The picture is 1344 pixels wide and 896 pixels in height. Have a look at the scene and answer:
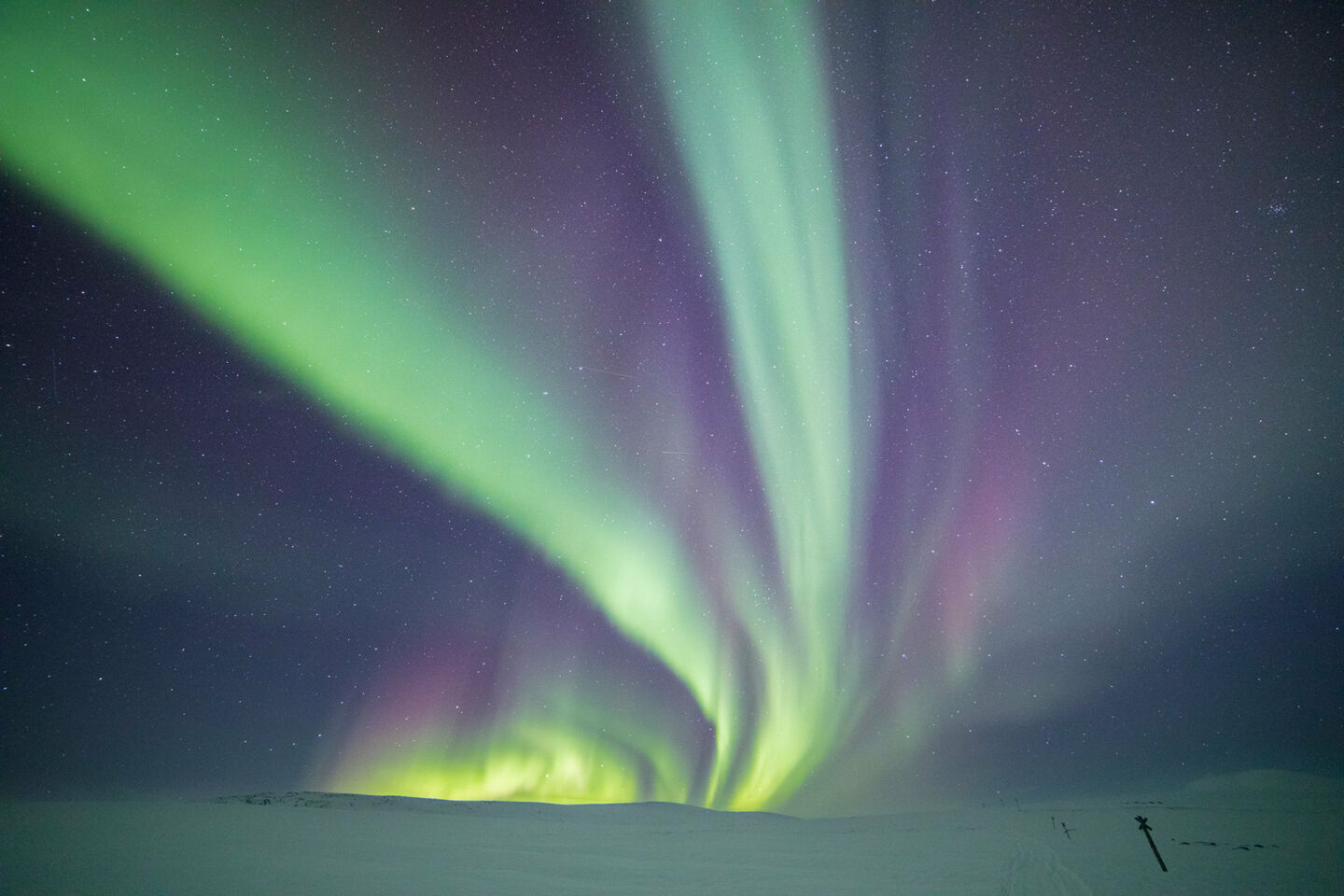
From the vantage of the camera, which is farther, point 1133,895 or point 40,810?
point 40,810

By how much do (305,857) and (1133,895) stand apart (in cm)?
1893

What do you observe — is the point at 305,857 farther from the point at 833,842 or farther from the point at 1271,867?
the point at 1271,867

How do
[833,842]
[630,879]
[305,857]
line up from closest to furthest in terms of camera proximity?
[630,879]
[305,857]
[833,842]

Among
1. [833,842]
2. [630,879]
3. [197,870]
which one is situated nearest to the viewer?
[197,870]

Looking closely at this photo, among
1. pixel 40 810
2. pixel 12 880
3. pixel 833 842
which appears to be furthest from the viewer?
pixel 40 810

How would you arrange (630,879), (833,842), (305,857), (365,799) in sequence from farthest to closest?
(365,799) < (833,842) < (305,857) < (630,879)

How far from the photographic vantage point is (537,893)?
11.9 m

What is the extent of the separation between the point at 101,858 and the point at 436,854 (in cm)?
739

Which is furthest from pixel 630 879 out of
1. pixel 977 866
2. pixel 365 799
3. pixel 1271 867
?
pixel 365 799

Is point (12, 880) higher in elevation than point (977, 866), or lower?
lower

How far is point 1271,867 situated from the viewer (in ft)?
55.7

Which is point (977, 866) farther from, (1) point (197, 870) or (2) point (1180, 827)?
(2) point (1180, 827)

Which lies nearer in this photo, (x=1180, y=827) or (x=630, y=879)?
(x=630, y=879)

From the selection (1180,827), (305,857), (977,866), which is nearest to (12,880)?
(305,857)
